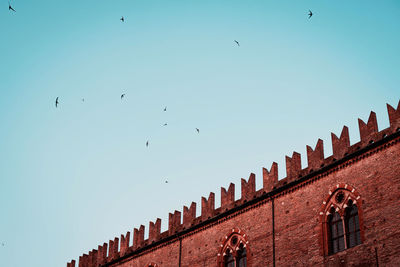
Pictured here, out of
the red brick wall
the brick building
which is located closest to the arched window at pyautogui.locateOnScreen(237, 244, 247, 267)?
the brick building

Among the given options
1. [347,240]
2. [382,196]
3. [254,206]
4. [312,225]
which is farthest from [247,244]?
[382,196]

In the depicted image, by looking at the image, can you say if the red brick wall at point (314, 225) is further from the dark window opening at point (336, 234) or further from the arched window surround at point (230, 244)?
the dark window opening at point (336, 234)

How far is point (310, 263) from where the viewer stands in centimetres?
1966

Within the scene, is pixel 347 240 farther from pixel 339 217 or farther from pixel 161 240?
pixel 161 240

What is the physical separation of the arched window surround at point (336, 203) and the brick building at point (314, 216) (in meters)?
0.03

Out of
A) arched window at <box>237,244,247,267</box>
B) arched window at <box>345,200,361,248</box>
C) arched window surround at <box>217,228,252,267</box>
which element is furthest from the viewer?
arched window surround at <box>217,228,252,267</box>

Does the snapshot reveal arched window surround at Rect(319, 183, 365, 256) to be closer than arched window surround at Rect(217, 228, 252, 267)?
Yes

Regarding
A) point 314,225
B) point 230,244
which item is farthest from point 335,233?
point 230,244

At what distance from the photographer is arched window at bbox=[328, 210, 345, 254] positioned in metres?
19.2

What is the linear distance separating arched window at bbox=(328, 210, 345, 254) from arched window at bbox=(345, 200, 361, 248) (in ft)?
0.83

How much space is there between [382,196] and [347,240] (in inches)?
72.3

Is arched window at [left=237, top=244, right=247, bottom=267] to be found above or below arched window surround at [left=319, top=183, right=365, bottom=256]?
below

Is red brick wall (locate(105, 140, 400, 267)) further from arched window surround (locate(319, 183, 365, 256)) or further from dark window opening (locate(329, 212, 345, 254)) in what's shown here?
dark window opening (locate(329, 212, 345, 254))

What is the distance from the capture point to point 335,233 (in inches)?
765
